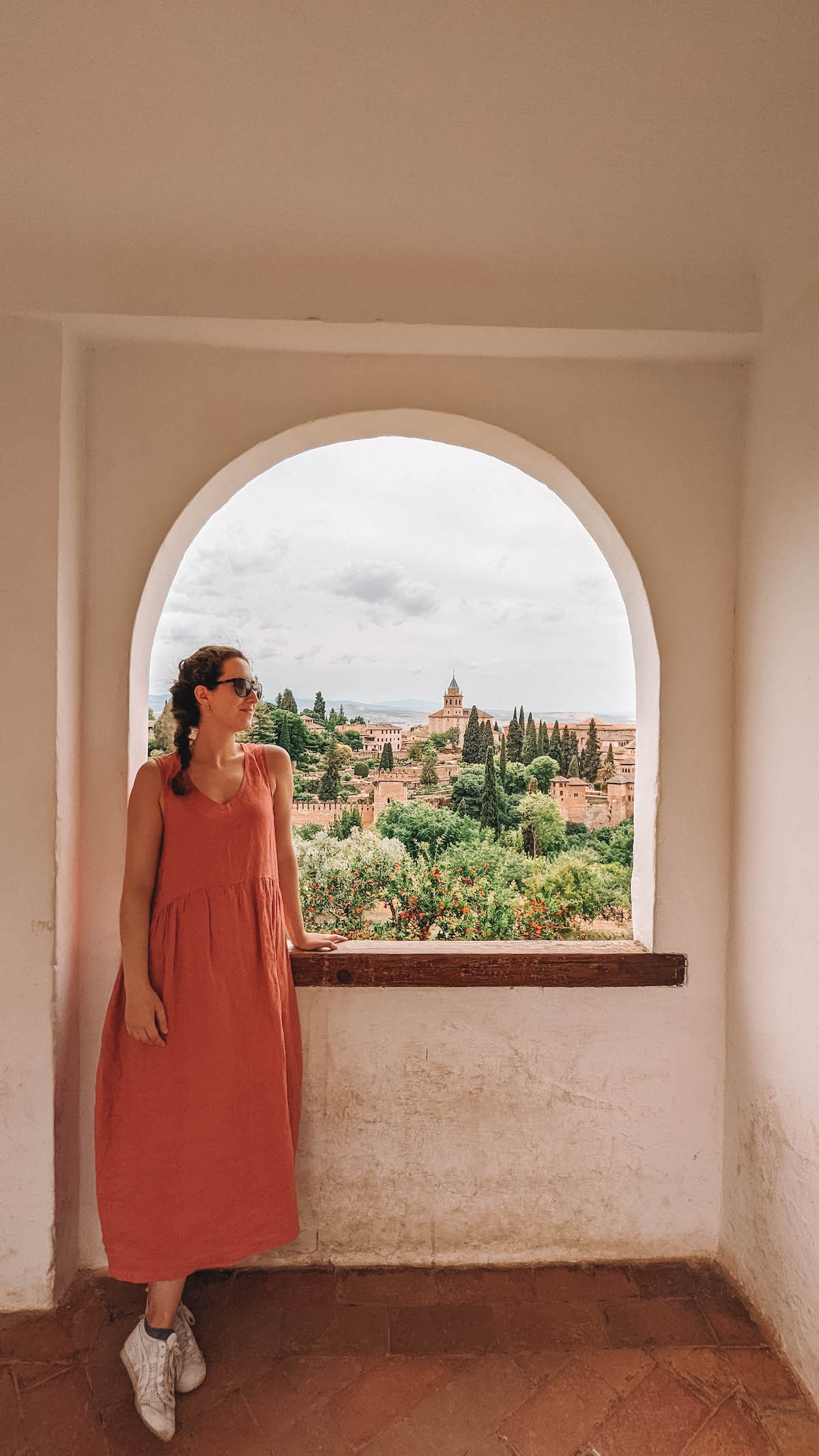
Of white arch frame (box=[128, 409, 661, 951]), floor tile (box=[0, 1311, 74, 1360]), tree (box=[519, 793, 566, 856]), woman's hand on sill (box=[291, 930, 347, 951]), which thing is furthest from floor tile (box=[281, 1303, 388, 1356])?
tree (box=[519, 793, 566, 856])

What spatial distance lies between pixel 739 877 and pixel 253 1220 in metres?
1.72

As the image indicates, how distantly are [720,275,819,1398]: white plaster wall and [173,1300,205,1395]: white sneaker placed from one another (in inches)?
60.8

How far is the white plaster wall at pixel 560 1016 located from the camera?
2275 millimetres

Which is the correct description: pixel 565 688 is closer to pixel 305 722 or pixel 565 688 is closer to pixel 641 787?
pixel 641 787

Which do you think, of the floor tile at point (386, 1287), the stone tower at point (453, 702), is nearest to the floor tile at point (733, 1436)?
the floor tile at point (386, 1287)

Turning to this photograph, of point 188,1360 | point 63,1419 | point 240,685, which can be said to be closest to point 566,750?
point 240,685

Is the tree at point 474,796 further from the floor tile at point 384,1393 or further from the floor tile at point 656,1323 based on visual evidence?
the floor tile at point 384,1393

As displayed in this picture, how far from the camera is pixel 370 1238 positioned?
90.1 inches

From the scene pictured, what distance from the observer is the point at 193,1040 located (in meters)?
1.94

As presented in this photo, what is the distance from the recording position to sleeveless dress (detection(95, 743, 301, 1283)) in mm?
1928

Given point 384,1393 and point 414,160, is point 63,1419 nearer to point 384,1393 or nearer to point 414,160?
point 384,1393

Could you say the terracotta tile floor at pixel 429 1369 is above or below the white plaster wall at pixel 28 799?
below

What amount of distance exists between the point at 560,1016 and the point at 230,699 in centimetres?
141

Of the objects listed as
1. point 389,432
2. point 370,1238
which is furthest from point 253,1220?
point 389,432
